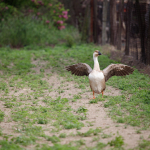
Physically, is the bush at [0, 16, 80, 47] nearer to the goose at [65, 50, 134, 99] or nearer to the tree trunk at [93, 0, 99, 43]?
the tree trunk at [93, 0, 99, 43]

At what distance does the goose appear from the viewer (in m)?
6.30

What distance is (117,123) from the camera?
486 centimetres

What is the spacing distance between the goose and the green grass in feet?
1.14

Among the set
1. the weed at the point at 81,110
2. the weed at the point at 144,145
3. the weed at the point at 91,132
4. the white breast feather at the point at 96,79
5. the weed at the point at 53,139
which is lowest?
the weed at the point at 81,110

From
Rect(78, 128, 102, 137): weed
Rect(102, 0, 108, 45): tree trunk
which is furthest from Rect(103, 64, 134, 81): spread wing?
Rect(102, 0, 108, 45): tree trunk

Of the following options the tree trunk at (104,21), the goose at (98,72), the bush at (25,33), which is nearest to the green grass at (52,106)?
the goose at (98,72)

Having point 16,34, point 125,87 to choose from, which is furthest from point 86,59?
point 16,34

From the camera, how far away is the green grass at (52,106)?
416 centimetres

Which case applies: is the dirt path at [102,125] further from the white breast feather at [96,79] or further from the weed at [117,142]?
the white breast feather at [96,79]

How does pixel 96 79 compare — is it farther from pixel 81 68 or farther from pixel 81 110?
pixel 81 110

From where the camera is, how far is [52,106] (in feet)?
19.8

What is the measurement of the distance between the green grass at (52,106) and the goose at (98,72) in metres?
0.35

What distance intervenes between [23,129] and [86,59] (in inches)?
293

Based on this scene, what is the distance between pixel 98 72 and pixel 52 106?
1.39 metres
